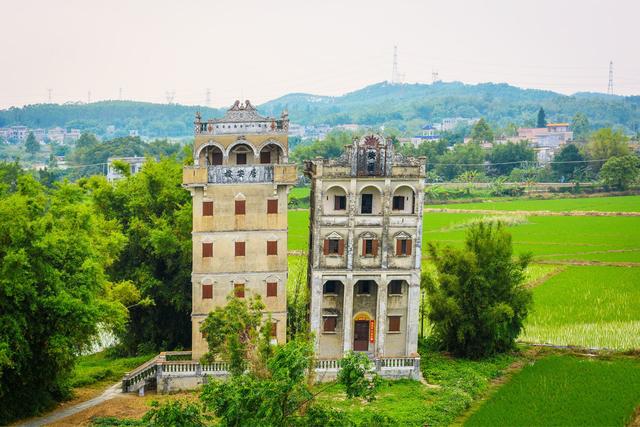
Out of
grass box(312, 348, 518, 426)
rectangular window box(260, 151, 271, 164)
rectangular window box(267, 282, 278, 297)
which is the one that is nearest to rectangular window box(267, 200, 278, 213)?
rectangular window box(260, 151, 271, 164)

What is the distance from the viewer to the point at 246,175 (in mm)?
36625

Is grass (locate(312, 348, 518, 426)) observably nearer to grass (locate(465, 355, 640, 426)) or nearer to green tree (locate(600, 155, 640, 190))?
grass (locate(465, 355, 640, 426))

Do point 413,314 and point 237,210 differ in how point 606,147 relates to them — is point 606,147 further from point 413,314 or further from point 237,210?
point 237,210

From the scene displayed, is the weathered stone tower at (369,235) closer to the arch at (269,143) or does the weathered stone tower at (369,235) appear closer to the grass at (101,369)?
the arch at (269,143)

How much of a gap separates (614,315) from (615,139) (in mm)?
95068

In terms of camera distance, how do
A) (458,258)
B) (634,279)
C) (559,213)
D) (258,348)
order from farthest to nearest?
(559,213) < (634,279) < (458,258) < (258,348)

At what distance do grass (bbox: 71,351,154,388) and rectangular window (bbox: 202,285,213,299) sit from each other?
564 centimetres

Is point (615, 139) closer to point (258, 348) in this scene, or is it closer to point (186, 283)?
point (186, 283)

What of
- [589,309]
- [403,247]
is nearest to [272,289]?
[403,247]

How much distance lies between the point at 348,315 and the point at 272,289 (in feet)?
13.1

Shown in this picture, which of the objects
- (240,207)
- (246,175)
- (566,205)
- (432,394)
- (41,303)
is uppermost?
(246,175)

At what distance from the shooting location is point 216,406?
23.0 m

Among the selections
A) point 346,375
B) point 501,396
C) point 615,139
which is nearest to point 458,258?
point 501,396

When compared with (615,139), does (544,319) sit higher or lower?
lower
